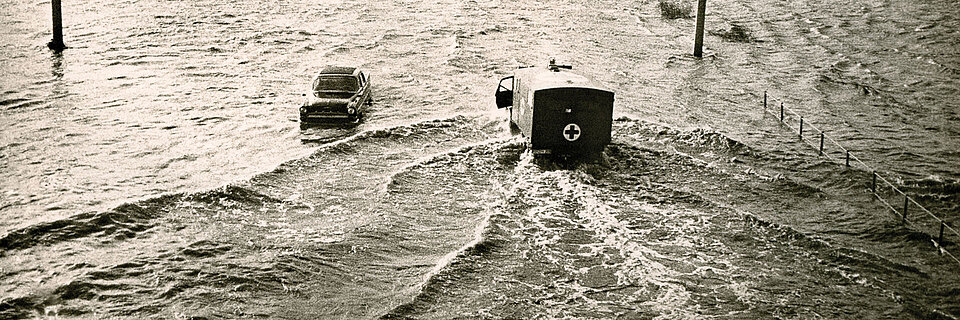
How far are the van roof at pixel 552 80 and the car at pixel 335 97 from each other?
5144 millimetres

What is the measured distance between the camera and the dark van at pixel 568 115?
25.9 meters

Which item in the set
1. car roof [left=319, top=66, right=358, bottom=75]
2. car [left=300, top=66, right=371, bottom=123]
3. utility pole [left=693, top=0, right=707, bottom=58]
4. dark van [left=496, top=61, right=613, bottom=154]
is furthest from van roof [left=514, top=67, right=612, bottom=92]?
utility pole [left=693, top=0, right=707, bottom=58]

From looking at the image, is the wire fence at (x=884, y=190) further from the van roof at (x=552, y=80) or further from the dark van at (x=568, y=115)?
the van roof at (x=552, y=80)

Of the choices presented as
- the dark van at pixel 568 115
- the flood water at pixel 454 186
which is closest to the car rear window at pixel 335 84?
the flood water at pixel 454 186

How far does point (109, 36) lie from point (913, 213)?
112ft

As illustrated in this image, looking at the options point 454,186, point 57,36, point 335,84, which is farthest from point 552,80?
point 57,36

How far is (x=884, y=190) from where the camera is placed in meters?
24.9

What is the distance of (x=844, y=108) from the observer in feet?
109

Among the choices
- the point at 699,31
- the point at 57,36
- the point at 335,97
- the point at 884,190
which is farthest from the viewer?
the point at 57,36

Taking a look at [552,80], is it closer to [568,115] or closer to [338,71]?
[568,115]

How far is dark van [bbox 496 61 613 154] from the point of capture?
84.9 ft

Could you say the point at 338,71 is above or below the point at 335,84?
above

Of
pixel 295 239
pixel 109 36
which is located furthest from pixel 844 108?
pixel 109 36

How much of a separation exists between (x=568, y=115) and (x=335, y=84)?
795cm
